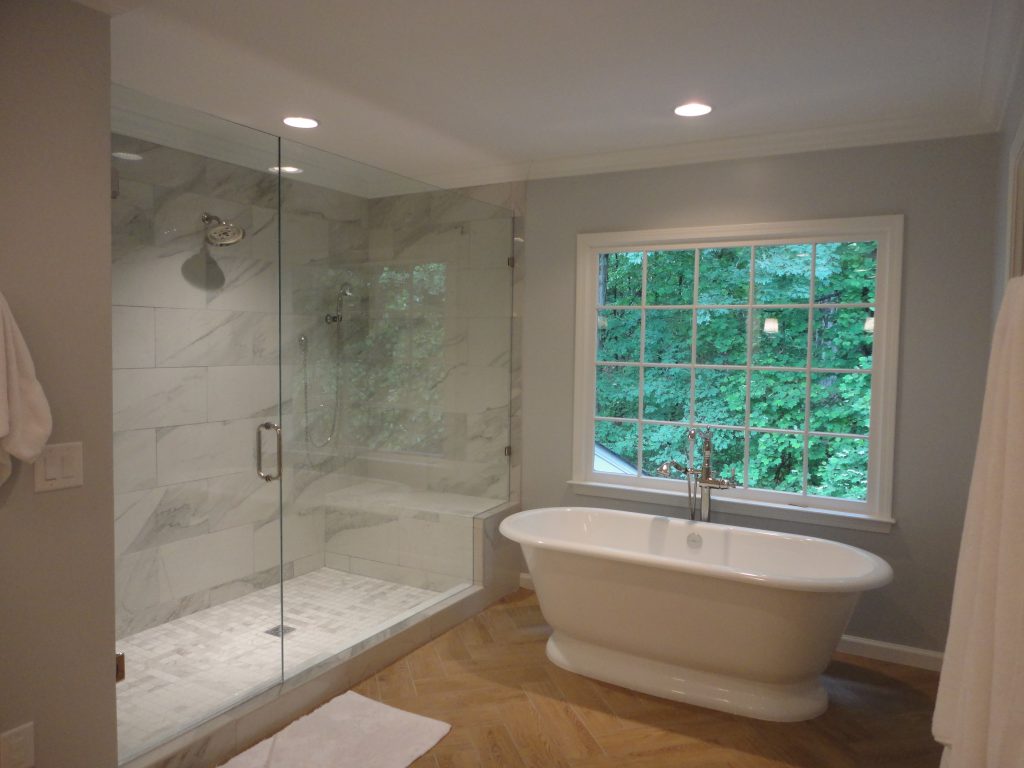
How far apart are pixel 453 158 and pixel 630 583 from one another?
2549 mm

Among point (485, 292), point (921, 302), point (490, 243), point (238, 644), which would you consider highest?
point (490, 243)

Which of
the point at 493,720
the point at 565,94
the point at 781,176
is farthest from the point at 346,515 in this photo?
the point at 781,176

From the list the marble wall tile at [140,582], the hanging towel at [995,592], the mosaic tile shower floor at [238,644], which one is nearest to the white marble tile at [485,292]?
the mosaic tile shower floor at [238,644]

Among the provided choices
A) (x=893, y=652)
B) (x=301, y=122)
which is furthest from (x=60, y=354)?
(x=893, y=652)

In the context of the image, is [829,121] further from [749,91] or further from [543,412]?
[543,412]

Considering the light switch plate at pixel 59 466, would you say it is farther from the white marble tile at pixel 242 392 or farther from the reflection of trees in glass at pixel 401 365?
the reflection of trees in glass at pixel 401 365

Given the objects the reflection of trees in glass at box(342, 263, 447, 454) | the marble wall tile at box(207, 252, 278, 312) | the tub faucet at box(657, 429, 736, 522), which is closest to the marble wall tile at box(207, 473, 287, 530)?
the reflection of trees in glass at box(342, 263, 447, 454)

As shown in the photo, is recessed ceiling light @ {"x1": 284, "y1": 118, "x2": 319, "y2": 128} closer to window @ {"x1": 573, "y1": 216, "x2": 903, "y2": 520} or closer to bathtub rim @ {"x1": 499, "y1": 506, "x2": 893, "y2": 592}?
window @ {"x1": 573, "y1": 216, "x2": 903, "y2": 520}

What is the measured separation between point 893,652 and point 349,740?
2.53 metres

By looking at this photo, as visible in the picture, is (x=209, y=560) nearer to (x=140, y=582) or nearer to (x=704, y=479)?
(x=140, y=582)

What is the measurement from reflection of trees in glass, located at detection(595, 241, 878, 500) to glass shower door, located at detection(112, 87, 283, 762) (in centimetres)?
193

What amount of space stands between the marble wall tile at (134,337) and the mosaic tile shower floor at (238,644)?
1295 millimetres

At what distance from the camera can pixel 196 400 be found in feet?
12.1

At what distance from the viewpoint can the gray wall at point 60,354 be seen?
1896 millimetres
